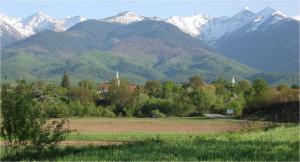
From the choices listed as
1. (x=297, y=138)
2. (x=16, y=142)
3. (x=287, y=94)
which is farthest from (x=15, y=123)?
(x=287, y=94)

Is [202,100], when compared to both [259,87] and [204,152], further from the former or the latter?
[204,152]

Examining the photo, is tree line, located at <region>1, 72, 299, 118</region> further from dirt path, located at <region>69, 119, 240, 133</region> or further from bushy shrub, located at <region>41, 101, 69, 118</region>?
bushy shrub, located at <region>41, 101, 69, 118</region>

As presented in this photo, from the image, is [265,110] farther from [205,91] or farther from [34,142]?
[34,142]

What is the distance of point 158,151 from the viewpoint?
18984 mm

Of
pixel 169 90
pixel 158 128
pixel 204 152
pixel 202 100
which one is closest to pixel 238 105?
pixel 202 100

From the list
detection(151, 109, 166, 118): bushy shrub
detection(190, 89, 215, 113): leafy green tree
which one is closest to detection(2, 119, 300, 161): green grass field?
detection(151, 109, 166, 118): bushy shrub

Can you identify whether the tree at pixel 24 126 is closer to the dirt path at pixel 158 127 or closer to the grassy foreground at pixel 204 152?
the grassy foreground at pixel 204 152

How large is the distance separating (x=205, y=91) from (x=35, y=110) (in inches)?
4785

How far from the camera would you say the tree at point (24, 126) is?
874 inches

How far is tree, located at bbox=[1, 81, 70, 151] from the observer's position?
72.8 ft

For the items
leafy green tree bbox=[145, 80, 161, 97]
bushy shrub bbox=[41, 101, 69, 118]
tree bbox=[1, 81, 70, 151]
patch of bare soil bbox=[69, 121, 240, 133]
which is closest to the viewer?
tree bbox=[1, 81, 70, 151]

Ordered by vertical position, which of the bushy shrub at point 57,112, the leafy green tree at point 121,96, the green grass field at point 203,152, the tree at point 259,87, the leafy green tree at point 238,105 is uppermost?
the tree at point 259,87

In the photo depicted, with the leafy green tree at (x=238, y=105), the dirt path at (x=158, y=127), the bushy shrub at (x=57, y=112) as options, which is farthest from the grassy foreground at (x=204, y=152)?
the leafy green tree at (x=238, y=105)

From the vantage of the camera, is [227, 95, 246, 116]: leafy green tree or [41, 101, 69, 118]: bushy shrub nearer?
[41, 101, 69, 118]: bushy shrub
